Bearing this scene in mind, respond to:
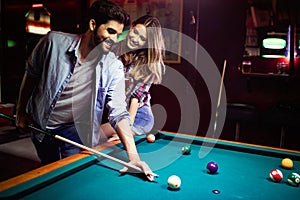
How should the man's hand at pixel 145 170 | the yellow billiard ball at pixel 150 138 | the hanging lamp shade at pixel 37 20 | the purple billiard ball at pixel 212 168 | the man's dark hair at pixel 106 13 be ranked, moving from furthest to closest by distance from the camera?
the hanging lamp shade at pixel 37 20 < the yellow billiard ball at pixel 150 138 < the man's dark hair at pixel 106 13 < the purple billiard ball at pixel 212 168 < the man's hand at pixel 145 170

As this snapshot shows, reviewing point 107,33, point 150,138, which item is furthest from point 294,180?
point 107,33

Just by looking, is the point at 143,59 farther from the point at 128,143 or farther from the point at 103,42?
the point at 128,143

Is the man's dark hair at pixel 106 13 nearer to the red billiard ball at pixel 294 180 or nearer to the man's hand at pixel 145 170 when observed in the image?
the man's hand at pixel 145 170

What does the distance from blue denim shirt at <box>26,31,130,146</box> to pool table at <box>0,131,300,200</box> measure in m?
0.36

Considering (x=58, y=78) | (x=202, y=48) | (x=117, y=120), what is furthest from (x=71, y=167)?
(x=202, y=48)

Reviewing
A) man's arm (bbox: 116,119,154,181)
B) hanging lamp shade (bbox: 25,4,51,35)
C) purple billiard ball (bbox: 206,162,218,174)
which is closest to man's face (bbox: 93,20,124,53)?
man's arm (bbox: 116,119,154,181)

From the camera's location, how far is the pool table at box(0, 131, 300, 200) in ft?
4.58

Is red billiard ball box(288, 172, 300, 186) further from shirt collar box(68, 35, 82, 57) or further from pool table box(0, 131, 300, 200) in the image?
shirt collar box(68, 35, 82, 57)

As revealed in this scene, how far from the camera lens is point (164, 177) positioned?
5.45 feet

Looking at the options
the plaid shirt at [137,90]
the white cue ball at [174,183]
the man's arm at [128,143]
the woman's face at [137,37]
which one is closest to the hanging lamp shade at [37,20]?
the woman's face at [137,37]

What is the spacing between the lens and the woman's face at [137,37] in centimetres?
305

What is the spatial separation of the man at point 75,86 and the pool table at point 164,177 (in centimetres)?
31

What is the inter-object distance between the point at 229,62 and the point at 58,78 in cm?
332

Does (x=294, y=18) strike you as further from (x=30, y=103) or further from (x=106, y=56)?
(x=30, y=103)
